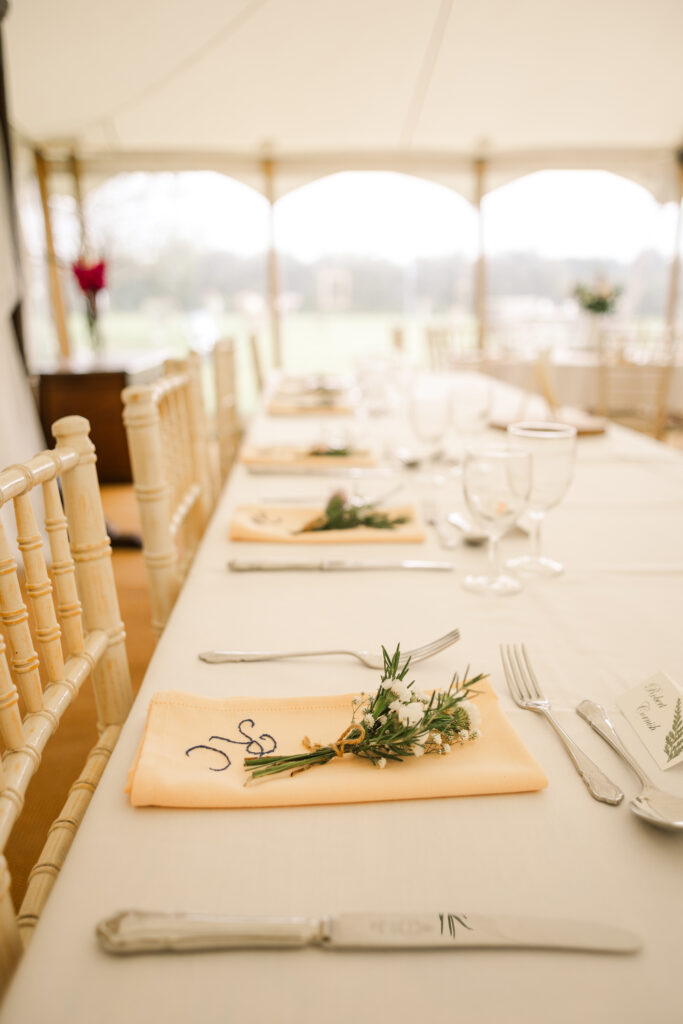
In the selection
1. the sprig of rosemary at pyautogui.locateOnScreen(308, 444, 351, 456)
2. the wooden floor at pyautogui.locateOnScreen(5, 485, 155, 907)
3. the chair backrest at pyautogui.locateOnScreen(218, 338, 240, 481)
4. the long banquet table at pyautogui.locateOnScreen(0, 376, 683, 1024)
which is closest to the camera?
the long banquet table at pyautogui.locateOnScreen(0, 376, 683, 1024)

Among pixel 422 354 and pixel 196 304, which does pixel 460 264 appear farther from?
pixel 196 304

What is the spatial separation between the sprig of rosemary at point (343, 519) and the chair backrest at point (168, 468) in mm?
255

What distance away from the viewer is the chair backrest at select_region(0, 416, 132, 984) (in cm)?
65

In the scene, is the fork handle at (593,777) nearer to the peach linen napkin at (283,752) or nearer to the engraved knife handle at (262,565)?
the peach linen napkin at (283,752)

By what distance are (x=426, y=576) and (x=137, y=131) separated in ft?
23.6

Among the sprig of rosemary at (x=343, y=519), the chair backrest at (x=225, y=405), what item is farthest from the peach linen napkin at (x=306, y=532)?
the chair backrest at (x=225, y=405)

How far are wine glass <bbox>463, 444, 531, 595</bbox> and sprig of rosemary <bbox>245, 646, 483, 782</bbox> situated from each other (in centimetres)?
41

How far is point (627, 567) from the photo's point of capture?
114 centimetres

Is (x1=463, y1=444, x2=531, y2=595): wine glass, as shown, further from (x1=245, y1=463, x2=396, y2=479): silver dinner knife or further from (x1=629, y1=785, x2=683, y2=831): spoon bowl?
(x1=245, y1=463, x2=396, y2=479): silver dinner knife

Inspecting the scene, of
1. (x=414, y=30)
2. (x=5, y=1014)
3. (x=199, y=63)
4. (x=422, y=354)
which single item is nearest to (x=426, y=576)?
(x=5, y=1014)

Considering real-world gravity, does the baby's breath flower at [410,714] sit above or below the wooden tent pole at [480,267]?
below

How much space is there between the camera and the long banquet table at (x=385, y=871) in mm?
422

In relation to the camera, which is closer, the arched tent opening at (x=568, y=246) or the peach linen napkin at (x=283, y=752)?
the peach linen napkin at (x=283, y=752)

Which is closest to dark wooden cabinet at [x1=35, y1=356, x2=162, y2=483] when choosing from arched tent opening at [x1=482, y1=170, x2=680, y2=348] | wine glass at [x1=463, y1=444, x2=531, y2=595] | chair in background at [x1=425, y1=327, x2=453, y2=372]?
chair in background at [x1=425, y1=327, x2=453, y2=372]
